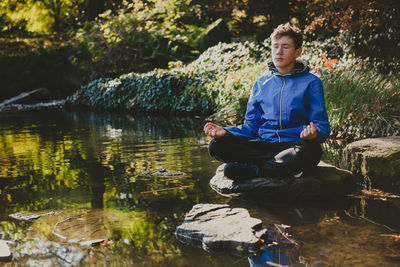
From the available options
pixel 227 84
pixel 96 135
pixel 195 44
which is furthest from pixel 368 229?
pixel 195 44

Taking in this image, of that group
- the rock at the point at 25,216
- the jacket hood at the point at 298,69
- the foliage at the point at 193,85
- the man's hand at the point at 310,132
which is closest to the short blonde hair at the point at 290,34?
the jacket hood at the point at 298,69

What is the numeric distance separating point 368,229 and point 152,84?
30.6 ft

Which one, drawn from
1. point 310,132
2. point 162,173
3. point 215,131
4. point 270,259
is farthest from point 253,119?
point 270,259

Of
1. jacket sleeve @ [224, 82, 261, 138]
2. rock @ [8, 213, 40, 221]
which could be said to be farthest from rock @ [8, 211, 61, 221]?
jacket sleeve @ [224, 82, 261, 138]

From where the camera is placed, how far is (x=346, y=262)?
209 centimetres

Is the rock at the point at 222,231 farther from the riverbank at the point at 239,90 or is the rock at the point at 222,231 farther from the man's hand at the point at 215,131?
the riverbank at the point at 239,90

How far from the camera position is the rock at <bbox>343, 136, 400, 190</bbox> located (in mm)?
3377

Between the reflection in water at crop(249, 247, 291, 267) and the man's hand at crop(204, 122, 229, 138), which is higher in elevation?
the man's hand at crop(204, 122, 229, 138)

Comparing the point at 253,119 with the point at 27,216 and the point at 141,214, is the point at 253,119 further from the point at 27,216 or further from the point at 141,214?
the point at 27,216

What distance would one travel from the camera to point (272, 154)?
3449 mm

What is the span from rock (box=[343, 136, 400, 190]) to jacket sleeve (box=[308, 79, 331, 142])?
529 mm

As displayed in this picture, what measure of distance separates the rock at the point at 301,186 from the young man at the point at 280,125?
0.08m

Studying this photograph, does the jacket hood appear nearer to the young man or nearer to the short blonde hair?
the young man

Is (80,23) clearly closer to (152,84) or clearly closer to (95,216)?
(152,84)
